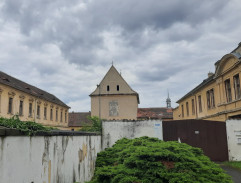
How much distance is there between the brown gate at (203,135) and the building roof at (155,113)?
25.5 m

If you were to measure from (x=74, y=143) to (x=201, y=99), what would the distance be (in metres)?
21.2

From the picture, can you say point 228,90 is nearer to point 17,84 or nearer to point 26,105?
point 26,105

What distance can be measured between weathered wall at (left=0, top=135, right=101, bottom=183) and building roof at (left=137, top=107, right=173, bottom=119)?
114ft

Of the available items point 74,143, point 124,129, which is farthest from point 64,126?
point 74,143

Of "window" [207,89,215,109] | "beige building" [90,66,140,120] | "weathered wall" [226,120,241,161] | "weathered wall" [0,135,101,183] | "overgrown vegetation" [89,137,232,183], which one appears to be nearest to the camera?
"weathered wall" [0,135,101,183]

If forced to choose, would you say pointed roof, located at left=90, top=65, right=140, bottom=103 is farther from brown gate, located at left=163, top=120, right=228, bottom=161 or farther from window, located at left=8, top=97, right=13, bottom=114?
brown gate, located at left=163, top=120, right=228, bottom=161

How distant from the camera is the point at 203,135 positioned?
46.0 feet

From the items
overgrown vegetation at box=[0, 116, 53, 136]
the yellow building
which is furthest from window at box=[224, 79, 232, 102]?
overgrown vegetation at box=[0, 116, 53, 136]

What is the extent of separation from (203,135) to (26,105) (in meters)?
24.0

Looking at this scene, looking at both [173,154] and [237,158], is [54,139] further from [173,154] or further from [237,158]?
[237,158]

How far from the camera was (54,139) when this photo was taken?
4395mm

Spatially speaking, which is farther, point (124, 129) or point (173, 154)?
point (124, 129)

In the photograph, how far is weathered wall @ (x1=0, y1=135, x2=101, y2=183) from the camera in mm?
2645

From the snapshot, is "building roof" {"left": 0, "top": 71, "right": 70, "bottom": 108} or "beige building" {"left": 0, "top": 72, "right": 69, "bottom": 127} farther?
"building roof" {"left": 0, "top": 71, "right": 70, "bottom": 108}
